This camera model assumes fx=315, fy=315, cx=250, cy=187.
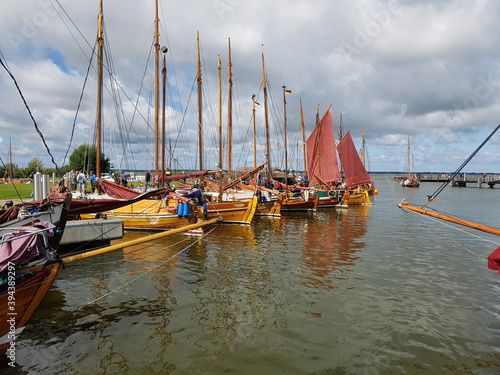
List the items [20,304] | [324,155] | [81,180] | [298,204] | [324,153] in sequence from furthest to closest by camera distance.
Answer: [324,155]
[324,153]
[298,204]
[81,180]
[20,304]

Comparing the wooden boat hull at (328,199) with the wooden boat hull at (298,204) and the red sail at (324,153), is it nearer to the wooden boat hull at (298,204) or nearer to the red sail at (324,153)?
the red sail at (324,153)

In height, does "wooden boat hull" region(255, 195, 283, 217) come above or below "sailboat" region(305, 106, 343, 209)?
below

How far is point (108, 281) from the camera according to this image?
10930mm

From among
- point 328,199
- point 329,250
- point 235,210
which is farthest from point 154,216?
point 328,199

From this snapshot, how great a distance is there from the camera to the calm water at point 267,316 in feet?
20.4

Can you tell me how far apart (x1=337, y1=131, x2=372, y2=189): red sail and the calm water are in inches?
1254

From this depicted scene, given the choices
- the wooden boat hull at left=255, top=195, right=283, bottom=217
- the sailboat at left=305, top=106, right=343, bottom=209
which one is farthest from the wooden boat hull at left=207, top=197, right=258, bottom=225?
the sailboat at left=305, top=106, right=343, bottom=209

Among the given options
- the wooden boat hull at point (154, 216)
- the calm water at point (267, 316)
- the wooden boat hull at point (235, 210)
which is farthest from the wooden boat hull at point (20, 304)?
the wooden boat hull at point (235, 210)

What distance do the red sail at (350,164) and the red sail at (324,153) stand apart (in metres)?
2.14

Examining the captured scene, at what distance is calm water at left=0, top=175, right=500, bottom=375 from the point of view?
245 inches

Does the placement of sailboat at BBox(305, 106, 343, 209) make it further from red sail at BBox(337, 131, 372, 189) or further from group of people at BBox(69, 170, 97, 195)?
group of people at BBox(69, 170, 97, 195)

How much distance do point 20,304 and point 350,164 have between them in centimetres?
4568

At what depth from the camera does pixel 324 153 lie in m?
45.1
